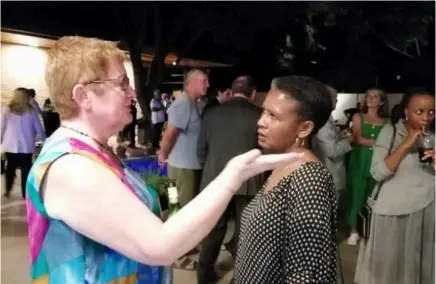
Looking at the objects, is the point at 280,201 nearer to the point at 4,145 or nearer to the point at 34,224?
the point at 34,224

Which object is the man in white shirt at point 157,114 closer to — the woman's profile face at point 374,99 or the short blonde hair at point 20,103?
the short blonde hair at point 20,103

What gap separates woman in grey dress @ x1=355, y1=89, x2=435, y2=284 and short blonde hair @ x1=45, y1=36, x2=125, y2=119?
1.79 meters

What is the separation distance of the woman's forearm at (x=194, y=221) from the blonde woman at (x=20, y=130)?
5.20 meters

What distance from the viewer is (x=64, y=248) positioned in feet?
3.37

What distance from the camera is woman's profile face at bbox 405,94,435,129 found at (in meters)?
2.34

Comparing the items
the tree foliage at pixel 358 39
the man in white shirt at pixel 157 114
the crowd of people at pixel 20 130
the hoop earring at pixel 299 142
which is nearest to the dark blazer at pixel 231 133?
the hoop earring at pixel 299 142

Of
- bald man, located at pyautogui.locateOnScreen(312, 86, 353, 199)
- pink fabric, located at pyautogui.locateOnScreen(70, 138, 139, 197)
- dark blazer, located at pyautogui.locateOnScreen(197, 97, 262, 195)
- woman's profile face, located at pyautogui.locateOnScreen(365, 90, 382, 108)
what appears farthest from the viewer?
woman's profile face, located at pyautogui.locateOnScreen(365, 90, 382, 108)

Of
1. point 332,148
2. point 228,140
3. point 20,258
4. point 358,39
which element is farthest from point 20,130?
point 358,39

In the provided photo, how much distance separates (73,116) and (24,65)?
10534 mm

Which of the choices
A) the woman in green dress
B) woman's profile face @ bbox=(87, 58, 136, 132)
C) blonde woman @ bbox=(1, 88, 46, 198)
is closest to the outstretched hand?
woman's profile face @ bbox=(87, 58, 136, 132)

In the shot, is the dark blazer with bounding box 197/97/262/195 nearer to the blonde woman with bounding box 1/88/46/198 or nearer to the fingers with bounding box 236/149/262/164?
the fingers with bounding box 236/149/262/164

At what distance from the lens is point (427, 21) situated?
8.68 m

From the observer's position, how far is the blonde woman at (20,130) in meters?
5.66

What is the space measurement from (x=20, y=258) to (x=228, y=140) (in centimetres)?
200
